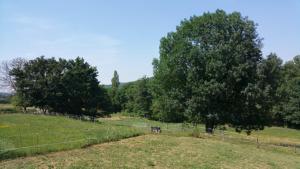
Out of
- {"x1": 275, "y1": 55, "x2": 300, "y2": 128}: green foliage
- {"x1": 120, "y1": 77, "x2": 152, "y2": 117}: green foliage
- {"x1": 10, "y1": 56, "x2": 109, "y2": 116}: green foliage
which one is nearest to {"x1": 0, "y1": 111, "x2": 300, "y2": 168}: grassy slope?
{"x1": 10, "y1": 56, "x2": 109, "y2": 116}: green foliage

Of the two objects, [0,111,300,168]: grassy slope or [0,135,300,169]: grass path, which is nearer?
[0,135,300,169]: grass path

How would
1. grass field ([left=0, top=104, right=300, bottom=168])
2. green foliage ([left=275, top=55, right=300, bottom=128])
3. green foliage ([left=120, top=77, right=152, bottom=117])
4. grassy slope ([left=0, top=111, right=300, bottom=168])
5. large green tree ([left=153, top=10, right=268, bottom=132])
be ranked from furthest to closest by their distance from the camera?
green foliage ([left=120, top=77, right=152, bottom=117])
green foliage ([left=275, top=55, right=300, bottom=128])
large green tree ([left=153, top=10, right=268, bottom=132])
grass field ([left=0, top=104, right=300, bottom=168])
grassy slope ([left=0, top=111, right=300, bottom=168])

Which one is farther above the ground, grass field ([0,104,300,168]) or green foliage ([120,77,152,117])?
green foliage ([120,77,152,117])

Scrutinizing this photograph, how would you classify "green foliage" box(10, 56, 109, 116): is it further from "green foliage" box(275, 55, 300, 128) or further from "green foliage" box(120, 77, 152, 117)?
"green foliage" box(275, 55, 300, 128)

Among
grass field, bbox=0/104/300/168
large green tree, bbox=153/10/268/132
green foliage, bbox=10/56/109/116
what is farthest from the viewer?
green foliage, bbox=10/56/109/116

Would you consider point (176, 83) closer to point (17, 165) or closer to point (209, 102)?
point (209, 102)

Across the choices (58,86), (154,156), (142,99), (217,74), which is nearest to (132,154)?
(154,156)

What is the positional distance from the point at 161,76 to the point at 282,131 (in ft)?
145

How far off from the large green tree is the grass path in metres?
11.1

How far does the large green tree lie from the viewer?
46438 mm

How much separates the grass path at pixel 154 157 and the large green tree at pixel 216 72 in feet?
36.6

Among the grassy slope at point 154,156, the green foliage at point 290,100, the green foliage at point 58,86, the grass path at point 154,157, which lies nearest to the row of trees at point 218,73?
the grassy slope at point 154,156

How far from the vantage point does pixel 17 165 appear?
72.1 feet

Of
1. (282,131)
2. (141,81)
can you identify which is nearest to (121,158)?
(282,131)
